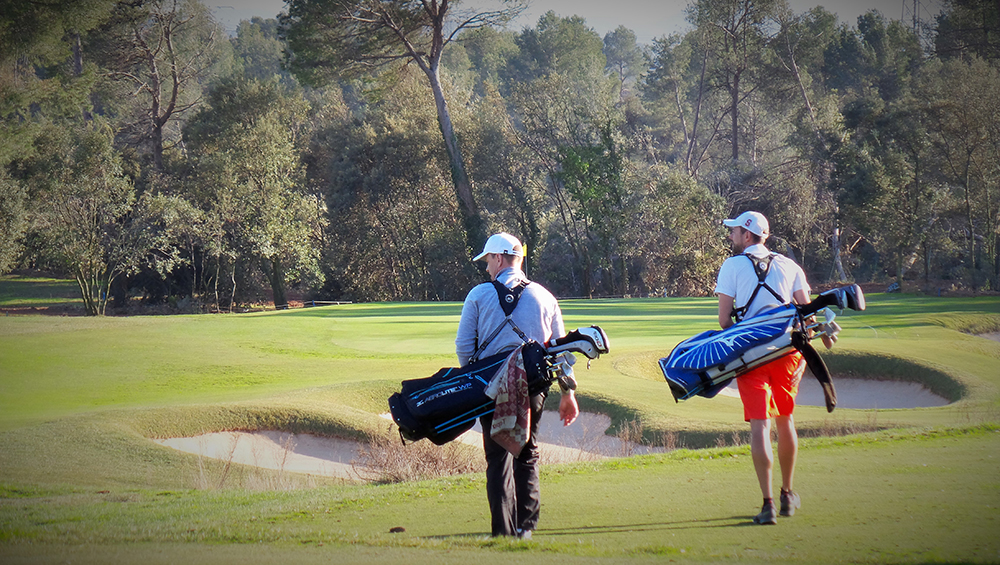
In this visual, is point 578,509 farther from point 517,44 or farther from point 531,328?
point 517,44

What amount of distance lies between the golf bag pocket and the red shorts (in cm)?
129

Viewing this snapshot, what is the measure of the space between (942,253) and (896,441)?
32621 millimetres

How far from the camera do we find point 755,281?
488cm

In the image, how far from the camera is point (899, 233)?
1297 inches

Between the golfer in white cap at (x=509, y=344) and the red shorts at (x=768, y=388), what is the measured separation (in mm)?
1076

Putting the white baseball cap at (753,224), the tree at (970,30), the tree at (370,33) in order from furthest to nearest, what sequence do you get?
the tree at (970,30) < the tree at (370,33) < the white baseball cap at (753,224)

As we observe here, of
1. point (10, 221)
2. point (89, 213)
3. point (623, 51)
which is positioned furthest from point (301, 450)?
point (623, 51)

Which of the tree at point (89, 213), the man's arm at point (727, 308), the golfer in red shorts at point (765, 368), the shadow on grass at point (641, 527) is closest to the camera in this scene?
the shadow on grass at point (641, 527)

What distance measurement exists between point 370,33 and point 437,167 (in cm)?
789

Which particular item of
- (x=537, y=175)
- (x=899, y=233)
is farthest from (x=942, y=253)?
(x=537, y=175)

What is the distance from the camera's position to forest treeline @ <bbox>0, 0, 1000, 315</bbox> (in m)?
31.2

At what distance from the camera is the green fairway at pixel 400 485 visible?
164 inches

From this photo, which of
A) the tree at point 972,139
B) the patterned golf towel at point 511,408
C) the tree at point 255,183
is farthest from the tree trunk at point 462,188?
the patterned golf towel at point 511,408

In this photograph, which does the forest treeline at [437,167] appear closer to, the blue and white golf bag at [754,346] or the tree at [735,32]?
the tree at [735,32]
